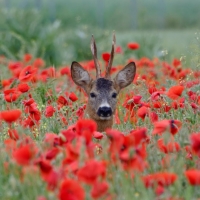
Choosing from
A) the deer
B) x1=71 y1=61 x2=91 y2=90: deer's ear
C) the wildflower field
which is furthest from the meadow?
x1=71 y1=61 x2=91 y2=90: deer's ear

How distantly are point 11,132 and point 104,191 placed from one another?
1320 millimetres

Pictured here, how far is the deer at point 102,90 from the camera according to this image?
18.8ft

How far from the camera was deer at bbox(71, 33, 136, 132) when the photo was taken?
574cm

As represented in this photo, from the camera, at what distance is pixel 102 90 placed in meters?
5.96

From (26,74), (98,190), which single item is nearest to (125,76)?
(26,74)

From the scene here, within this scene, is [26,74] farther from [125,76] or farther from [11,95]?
[125,76]

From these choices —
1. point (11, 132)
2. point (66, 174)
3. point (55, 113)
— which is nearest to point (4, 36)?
point (55, 113)

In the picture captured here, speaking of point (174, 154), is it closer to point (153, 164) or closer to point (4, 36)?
point (153, 164)

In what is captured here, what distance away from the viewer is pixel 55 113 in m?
5.81

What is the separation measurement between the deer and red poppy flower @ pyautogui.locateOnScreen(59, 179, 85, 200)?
242 cm

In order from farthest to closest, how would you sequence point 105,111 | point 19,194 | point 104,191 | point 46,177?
1. point 105,111
2. point 19,194
3. point 46,177
4. point 104,191

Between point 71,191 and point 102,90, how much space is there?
110 inches

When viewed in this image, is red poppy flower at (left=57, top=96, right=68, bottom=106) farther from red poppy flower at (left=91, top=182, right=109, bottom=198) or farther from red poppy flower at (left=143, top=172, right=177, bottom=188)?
red poppy flower at (left=91, top=182, right=109, bottom=198)

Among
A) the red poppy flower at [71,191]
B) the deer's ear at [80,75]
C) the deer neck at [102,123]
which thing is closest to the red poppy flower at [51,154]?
the red poppy flower at [71,191]
